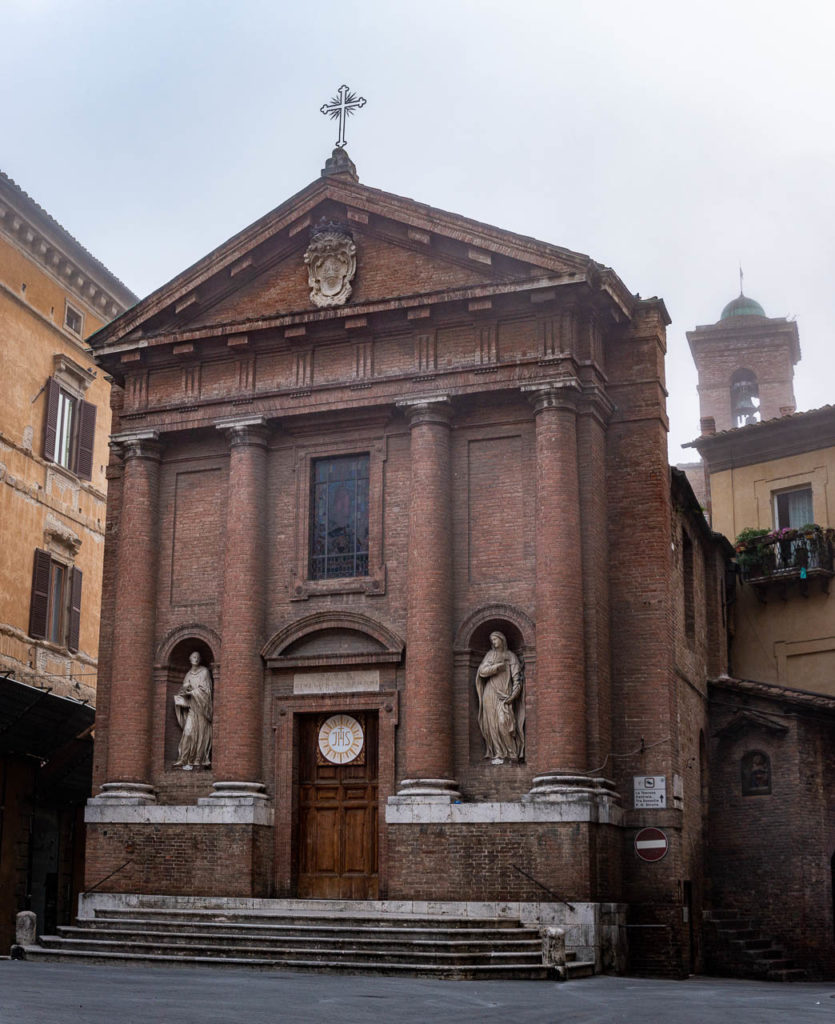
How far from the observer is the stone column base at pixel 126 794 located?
22812mm

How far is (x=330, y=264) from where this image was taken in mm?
24188

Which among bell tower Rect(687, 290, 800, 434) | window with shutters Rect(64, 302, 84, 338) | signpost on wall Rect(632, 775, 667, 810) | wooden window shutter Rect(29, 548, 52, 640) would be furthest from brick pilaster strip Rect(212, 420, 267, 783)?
bell tower Rect(687, 290, 800, 434)

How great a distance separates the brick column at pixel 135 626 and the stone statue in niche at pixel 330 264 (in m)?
3.87

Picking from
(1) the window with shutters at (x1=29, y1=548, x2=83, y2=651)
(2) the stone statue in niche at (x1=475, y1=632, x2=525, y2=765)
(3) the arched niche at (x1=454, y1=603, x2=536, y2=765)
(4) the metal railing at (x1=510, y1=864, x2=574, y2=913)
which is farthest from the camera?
(1) the window with shutters at (x1=29, y1=548, x2=83, y2=651)

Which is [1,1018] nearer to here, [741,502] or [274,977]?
[274,977]

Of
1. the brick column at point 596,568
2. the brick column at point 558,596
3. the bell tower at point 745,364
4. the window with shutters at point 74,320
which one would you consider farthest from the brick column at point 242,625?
the bell tower at point 745,364

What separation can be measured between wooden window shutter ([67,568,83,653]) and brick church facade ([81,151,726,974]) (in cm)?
695

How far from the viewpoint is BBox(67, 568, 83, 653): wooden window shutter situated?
1234 inches

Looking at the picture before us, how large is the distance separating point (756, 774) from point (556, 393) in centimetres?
833

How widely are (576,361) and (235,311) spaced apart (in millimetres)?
6444

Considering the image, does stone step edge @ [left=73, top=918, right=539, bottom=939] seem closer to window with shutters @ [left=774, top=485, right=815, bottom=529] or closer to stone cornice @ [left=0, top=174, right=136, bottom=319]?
stone cornice @ [left=0, top=174, right=136, bottom=319]

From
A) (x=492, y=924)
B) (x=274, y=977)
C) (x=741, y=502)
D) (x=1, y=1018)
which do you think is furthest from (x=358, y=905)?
(x=741, y=502)

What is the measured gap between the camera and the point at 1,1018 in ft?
38.5

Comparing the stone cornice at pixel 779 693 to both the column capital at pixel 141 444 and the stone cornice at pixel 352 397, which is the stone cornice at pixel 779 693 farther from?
the column capital at pixel 141 444
